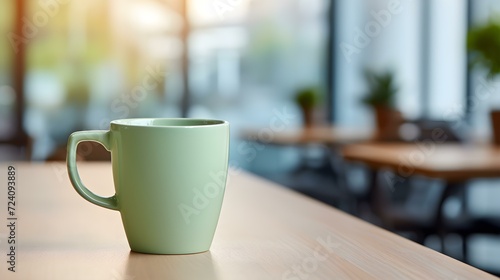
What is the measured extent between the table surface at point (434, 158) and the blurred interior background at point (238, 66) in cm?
175

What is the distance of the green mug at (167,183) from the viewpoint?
2.36ft

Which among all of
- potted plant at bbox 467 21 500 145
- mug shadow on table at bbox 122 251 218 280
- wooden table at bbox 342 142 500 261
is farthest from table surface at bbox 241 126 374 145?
mug shadow on table at bbox 122 251 218 280

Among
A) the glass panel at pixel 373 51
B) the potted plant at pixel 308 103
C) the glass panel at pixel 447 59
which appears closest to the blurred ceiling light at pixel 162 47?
the potted plant at pixel 308 103

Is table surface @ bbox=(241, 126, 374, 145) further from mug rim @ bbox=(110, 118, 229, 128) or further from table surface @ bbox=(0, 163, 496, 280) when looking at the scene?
mug rim @ bbox=(110, 118, 229, 128)

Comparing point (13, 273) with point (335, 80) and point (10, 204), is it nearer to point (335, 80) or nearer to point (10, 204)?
point (10, 204)

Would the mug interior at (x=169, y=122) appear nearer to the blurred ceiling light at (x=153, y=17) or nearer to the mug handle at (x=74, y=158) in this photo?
the mug handle at (x=74, y=158)

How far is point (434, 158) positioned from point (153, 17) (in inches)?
144

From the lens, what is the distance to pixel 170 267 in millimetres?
670

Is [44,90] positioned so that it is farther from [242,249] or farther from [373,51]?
[242,249]

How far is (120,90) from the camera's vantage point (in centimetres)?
605

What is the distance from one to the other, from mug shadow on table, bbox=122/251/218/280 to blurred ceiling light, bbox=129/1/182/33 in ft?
18.1

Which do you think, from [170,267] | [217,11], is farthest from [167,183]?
[217,11]

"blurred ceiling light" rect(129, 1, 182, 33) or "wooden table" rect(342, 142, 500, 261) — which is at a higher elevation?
"blurred ceiling light" rect(129, 1, 182, 33)

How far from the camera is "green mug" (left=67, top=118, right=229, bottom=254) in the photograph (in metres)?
0.72
